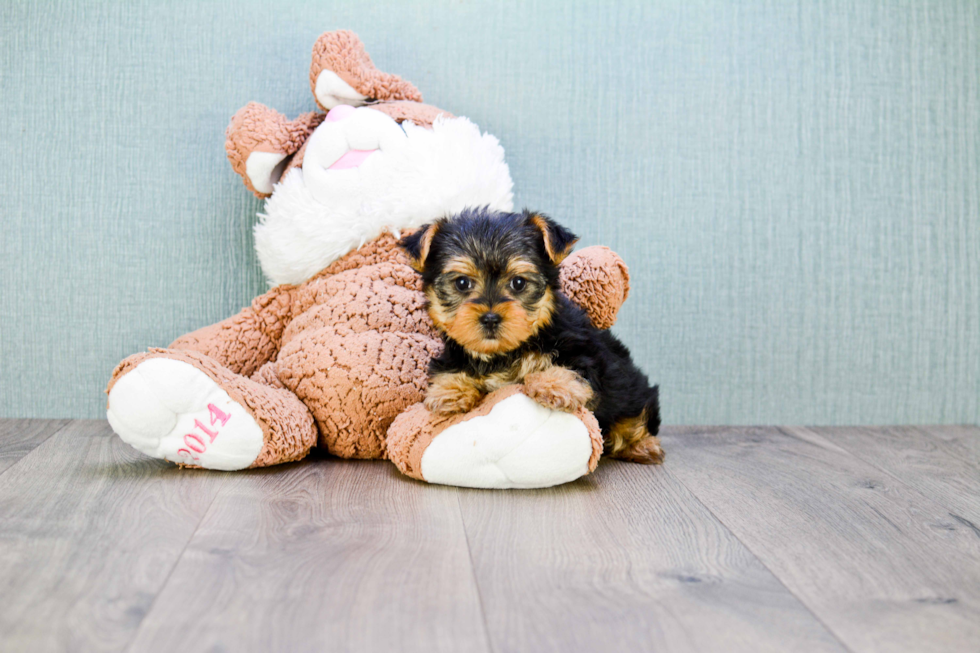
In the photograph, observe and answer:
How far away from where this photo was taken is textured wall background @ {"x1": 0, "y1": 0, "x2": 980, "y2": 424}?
113 inches

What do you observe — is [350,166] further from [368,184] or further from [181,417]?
[181,417]

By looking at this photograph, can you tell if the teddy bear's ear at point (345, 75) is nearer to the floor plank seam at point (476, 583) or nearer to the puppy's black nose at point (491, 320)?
the puppy's black nose at point (491, 320)

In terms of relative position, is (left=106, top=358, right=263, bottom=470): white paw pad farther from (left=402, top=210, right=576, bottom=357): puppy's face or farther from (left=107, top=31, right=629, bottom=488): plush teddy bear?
(left=402, top=210, right=576, bottom=357): puppy's face

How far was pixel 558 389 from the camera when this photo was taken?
191 centimetres

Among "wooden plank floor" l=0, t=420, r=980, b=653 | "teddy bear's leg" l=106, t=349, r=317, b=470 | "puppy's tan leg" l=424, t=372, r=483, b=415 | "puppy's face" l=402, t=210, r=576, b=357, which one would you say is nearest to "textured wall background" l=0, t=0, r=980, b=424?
"wooden plank floor" l=0, t=420, r=980, b=653

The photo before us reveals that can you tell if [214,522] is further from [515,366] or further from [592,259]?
[592,259]

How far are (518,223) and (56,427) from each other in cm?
200

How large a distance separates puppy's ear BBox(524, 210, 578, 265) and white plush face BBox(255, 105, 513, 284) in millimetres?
486

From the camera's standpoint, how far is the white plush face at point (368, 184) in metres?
2.47

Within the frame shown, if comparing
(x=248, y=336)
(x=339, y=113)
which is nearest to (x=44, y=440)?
(x=248, y=336)

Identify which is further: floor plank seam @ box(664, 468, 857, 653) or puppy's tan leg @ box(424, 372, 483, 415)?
puppy's tan leg @ box(424, 372, 483, 415)

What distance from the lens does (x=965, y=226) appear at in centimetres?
309

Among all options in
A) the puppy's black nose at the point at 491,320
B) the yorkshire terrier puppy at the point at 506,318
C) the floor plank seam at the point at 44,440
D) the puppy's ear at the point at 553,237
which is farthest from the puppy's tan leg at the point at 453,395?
the floor plank seam at the point at 44,440

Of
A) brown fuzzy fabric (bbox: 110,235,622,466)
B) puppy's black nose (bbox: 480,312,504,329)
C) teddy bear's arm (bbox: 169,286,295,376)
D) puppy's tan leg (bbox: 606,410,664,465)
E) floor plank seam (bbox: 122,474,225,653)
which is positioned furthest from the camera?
teddy bear's arm (bbox: 169,286,295,376)
